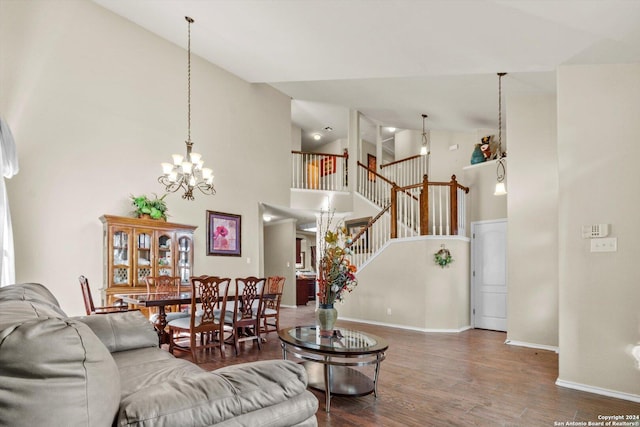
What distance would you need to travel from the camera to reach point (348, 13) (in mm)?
3686

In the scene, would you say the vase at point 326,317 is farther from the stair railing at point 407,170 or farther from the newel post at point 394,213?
the stair railing at point 407,170

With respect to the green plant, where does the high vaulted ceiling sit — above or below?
above

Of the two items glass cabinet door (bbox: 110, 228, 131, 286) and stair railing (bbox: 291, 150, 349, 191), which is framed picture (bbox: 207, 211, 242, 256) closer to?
glass cabinet door (bbox: 110, 228, 131, 286)

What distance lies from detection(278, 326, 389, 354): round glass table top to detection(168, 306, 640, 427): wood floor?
46 centimetres

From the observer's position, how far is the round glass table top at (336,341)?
2885 millimetres

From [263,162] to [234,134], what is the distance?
86 centimetres

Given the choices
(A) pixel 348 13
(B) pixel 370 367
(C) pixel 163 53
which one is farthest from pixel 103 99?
(B) pixel 370 367

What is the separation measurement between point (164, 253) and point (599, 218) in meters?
5.33

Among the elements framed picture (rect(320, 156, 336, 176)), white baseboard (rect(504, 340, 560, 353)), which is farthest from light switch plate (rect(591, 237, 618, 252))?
framed picture (rect(320, 156, 336, 176))

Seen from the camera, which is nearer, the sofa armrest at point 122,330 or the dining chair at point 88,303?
the sofa armrest at point 122,330

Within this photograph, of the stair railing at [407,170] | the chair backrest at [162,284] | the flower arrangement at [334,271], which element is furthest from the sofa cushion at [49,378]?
the stair railing at [407,170]

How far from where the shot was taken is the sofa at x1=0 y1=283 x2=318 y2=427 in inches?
36.7

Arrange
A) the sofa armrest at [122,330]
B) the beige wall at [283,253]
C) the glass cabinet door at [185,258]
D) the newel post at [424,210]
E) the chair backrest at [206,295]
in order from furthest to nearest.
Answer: the beige wall at [283,253], the newel post at [424,210], the glass cabinet door at [185,258], the chair backrest at [206,295], the sofa armrest at [122,330]

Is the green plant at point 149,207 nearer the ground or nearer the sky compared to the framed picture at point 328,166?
nearer the ground
